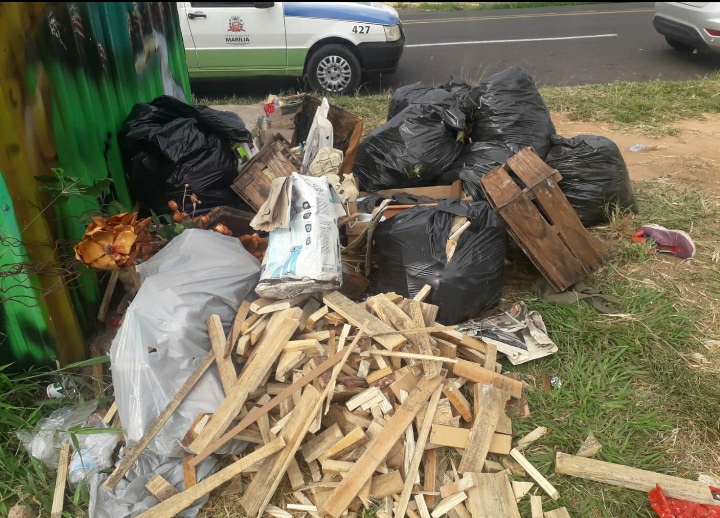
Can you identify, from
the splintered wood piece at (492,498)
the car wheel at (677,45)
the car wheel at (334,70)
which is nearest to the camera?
the splintered wood piece at (492,498)

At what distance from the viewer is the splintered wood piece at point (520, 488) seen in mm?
2271

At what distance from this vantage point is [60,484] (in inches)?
92.7

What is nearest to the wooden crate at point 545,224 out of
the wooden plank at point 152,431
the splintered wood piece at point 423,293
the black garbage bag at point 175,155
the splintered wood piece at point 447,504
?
the splintered wood piece at point 423,293

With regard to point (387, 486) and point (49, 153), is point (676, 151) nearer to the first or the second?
point (387, 486)

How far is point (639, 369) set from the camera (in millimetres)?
2861

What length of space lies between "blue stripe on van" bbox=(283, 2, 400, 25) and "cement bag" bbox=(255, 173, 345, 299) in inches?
193

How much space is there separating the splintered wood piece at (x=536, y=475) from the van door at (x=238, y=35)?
630 centimetres

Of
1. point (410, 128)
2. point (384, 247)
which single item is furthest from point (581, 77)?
point (384, 247)

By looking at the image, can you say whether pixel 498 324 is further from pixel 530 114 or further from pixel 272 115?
pixel 272 115

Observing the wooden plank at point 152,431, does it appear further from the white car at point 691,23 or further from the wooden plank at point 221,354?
the white car at point 691,23

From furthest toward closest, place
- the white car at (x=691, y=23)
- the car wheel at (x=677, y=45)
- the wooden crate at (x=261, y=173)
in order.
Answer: the car wheel at (x=677, y=45) < the white car at (x=691, y=23) < the wooden crate at (x=261, y=173)

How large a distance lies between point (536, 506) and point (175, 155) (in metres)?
2.73

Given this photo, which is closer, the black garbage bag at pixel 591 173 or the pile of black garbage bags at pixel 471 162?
the pile of black garbage bags at pixel 471 162

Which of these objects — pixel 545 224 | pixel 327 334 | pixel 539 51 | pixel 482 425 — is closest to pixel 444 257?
pixel 545 224
